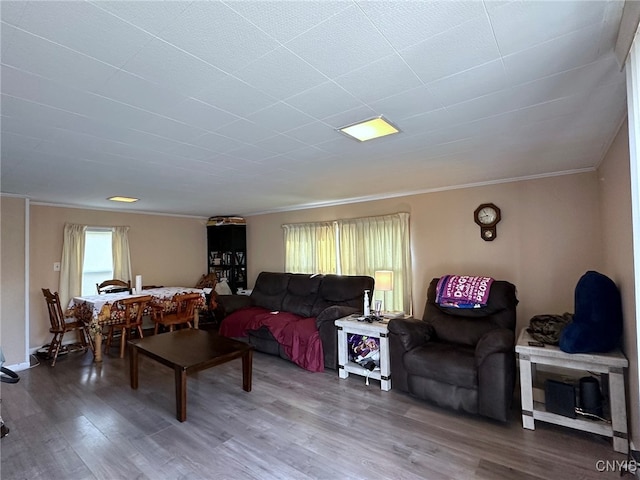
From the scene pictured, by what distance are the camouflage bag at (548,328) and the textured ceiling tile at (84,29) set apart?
3306mm

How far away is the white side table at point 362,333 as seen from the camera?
319 centimetres

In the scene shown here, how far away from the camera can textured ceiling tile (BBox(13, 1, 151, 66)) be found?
3.51 ft

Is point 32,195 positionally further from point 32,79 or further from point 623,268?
point 623,268

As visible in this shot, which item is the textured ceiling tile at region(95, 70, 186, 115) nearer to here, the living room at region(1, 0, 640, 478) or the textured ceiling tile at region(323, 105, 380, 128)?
the textured ceiling tile at region(323, 105, 380, 128)

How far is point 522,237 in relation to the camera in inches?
144

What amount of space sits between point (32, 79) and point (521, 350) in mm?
3601

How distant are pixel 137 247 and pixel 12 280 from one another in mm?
1949

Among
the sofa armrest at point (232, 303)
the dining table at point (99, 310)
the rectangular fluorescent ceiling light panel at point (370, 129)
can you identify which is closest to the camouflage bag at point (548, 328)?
the rectangular fluorescent ceiling light panel at point (370, 129)

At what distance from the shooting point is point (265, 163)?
2.91 m

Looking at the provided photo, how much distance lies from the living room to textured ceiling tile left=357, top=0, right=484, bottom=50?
173 cm

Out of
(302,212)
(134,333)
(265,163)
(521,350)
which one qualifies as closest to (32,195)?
(134,333)

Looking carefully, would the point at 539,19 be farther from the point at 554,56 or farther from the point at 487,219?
the point at 487,219

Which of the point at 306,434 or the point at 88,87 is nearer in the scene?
the point at 88,87

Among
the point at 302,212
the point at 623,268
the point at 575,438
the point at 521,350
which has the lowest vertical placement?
the point at 575,438
